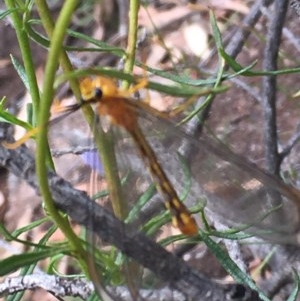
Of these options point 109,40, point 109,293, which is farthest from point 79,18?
point 109,293

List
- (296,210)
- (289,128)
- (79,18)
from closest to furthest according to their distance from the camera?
(296,210) → (289,128) → (79,18)

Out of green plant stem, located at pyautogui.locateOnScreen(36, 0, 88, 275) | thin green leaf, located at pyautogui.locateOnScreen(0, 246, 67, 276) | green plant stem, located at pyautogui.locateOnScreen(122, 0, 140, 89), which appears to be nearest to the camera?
green plant stem, located at pyautogui.locateOnScreen(36, 0, 88, 275)

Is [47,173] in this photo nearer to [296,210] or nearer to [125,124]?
[125,124]

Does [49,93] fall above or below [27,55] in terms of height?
below

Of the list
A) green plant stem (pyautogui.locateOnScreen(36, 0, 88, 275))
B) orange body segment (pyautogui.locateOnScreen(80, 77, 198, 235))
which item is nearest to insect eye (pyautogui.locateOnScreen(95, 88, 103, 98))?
orange body segment (pyautogui.locateOnScreen(80, 77, 198, 235))

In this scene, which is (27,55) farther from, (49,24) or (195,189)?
(195,189)

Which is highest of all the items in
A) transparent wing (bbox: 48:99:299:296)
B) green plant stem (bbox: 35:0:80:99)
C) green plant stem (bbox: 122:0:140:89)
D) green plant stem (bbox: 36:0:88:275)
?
green plant stem (bbox: 122:0:140:89)

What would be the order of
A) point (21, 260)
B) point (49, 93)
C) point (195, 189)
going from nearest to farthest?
point (49, 93) → point (21, 260) → point (195, 189)

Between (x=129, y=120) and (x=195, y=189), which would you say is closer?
(x=129, y=120)

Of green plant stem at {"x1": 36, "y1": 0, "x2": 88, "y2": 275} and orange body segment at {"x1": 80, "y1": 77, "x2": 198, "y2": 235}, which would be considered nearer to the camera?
green plant stem at {"x1": 36, "y1": 0, "x2": 88, "y2": 275}

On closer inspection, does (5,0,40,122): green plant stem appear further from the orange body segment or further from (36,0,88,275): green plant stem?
(36,0,88,275): green plant stem

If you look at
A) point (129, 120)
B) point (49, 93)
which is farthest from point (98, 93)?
point (49, 93)
